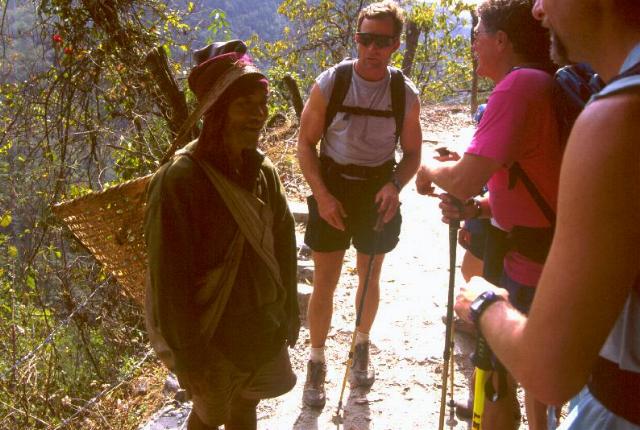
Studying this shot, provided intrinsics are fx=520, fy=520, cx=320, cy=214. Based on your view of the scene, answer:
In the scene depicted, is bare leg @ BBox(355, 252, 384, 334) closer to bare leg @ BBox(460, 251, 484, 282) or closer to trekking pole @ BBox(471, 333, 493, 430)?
bare leg @ BBox(460, 251, 484, 282)

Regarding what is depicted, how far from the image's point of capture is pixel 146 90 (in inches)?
187

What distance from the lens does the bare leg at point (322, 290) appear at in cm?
317

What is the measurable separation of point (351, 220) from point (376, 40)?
1.03 m

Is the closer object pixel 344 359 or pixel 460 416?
pixel 460 416

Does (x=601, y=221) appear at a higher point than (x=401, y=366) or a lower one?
higher

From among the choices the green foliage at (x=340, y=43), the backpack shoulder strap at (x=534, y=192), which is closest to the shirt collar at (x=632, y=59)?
the backpack shoulder strap at (x=534, y=192)

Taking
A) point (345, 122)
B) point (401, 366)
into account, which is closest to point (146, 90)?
point (345, 122)

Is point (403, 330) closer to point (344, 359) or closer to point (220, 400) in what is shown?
point (344, 359)

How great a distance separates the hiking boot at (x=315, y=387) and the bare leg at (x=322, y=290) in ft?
0.46

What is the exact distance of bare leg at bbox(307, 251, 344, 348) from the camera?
317 centimetres

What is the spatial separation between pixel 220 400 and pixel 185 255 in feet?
2.14

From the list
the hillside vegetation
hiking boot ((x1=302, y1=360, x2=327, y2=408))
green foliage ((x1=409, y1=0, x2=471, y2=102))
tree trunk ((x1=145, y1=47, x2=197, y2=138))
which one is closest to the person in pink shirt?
hiking boot ((x1=302, y1=360, x2=327, y2=408))

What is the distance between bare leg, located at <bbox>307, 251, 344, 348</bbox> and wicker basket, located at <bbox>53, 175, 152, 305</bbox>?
1.12 metres

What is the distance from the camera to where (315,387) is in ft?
10.8
